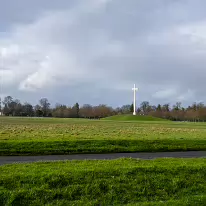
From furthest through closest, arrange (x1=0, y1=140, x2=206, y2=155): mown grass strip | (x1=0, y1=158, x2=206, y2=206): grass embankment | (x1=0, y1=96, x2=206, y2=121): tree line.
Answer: (x1=0, y1=96, x2=206, y2=121): tree line, (x1=0, y1=140, x2=206, y2=155): mown grass strip, (x1=0, y1=158, x2=206, y2=206): grass embankment

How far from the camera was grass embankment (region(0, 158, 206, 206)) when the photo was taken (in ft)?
22.3

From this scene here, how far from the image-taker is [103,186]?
757 centimetres

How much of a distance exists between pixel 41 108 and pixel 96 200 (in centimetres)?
15299

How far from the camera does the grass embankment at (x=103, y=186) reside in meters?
6.79

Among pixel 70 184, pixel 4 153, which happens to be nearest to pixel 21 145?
pixel 4 153

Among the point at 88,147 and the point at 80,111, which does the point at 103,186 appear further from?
the point at 80,111

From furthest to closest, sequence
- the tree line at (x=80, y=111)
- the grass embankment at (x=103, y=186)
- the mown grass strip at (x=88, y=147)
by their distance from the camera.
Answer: the tree line at (x=80, y=111)
the mown grass strip at (x=88, y=147)
the grass embankment at (x=103, y=186)

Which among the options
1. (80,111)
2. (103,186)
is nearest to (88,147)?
(103,186)

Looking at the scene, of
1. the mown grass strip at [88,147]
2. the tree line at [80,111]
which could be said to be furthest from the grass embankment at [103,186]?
the tree line at [80,111]

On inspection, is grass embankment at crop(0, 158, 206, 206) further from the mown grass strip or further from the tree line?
the tree line

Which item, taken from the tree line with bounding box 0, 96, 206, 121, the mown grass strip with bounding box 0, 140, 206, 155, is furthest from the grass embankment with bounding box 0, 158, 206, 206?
the tree line with bounding box 0, 96, 206, 121

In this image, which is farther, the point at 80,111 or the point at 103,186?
the point at 80,111

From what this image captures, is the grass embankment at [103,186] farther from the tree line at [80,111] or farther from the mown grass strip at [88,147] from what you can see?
the tree line at [80,111]

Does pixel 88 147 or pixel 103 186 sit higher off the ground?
pixel 88 147
